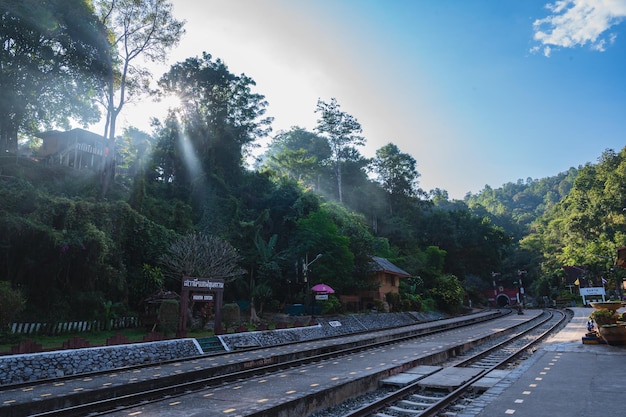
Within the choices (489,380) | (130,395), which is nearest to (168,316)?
(130,395)

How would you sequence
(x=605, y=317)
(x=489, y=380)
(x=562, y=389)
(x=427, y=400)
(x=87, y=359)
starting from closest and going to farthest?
(x=562, y=389) → (x=427, y=400) → (x=489, y=380) → (x=87, y=359) → (x=605, y=317)

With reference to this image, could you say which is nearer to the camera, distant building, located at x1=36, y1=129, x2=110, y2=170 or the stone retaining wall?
the stone retaining wall

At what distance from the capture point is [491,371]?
10.6 metres

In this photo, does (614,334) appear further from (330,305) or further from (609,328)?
(330,305)

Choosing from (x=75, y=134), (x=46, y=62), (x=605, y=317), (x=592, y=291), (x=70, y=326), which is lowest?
(x=70, y=326)

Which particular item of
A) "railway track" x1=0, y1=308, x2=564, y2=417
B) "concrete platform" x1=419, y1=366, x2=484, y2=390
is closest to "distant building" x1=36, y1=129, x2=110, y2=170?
"railway track" x1=0, y1=308, x2=564, y2=417

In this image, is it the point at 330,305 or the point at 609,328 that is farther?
the point at 330,305

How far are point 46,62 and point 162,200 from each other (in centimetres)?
1164

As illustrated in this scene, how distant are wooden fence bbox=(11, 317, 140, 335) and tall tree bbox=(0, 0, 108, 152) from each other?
1505cm

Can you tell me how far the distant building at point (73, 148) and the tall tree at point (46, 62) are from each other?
256cm

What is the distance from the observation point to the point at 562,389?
750cm

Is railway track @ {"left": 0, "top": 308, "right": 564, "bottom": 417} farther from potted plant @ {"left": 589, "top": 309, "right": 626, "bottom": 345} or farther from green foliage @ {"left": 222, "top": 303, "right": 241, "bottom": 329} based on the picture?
green foliage @ {"left": 222, "top": 303, "right": 241, "bottom": 329}

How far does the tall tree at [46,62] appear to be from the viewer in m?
24.8

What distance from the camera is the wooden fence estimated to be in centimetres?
1633
